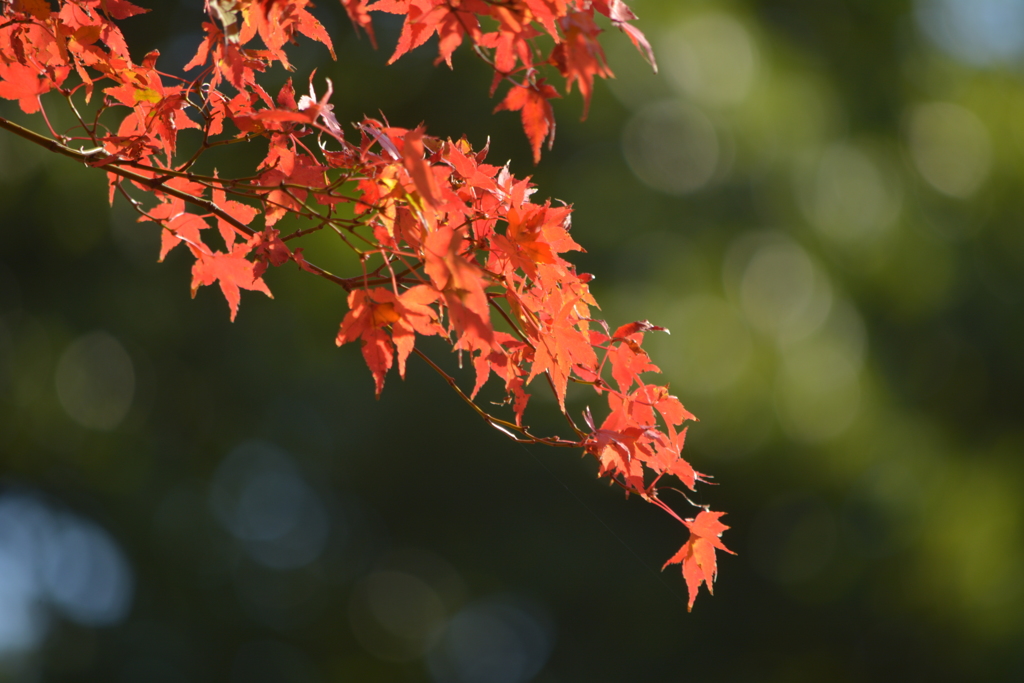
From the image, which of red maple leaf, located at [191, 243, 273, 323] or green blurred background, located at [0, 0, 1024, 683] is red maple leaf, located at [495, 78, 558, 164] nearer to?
red maple leaf, located at [191, 243, 273, 323]

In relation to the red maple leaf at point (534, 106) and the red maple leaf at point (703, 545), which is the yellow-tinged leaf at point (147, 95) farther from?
the red maple leaf at point (703, 545)

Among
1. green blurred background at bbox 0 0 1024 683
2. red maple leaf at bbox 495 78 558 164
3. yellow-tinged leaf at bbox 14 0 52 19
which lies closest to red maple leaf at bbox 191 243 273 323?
yellow-tinged leaf at bbox 14 0 52 19

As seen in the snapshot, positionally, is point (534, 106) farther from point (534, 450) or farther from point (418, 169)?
point (534, 450)

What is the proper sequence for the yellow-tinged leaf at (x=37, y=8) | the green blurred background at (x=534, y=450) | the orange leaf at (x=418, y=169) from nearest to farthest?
the orange leaf at (x=418, y=169) → the yellow-tinged leaf at (x=37, y=8) → the green blurred background at (x=534, y=450)

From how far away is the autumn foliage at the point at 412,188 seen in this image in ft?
2.74

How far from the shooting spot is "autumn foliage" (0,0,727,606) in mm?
834

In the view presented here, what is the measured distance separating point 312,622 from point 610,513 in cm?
192

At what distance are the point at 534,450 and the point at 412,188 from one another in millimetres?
3828

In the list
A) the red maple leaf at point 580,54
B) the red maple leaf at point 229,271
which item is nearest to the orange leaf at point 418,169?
the red maple leaf at point 580,54

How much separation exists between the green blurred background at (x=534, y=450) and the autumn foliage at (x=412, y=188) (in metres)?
3.52

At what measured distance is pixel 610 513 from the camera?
498cm

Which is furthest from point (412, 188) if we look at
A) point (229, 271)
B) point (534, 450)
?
point (534, 450)

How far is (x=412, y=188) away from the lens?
85cm

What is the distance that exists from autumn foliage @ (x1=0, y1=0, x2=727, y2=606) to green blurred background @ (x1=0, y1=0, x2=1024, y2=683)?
352cm
